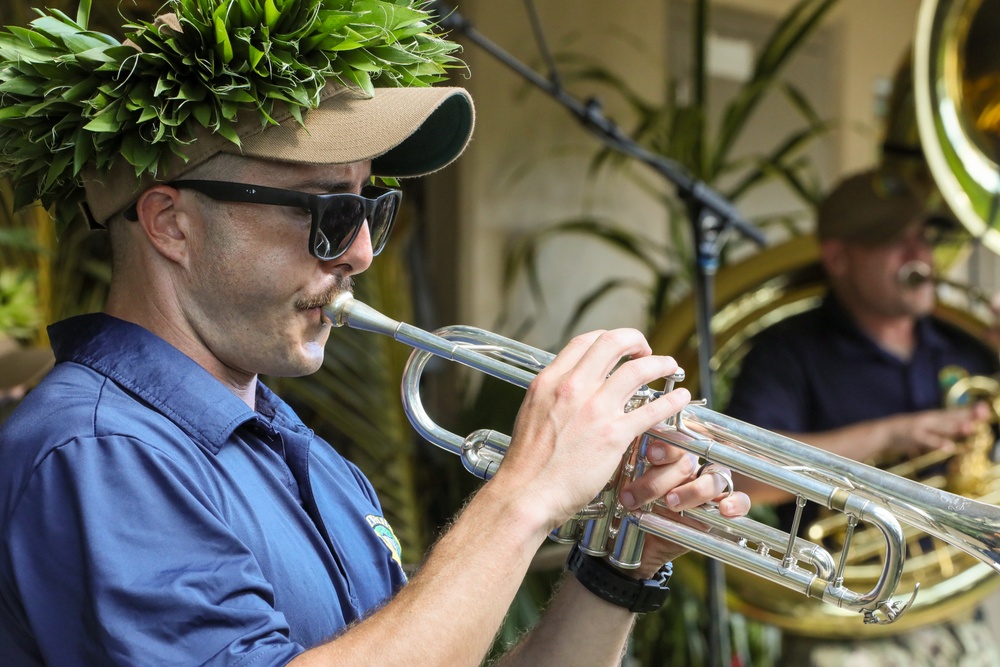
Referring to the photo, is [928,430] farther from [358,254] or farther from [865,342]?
[358,254]

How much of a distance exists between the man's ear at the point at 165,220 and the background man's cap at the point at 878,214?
215 centimetres

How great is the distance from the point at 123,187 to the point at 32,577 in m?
0.48

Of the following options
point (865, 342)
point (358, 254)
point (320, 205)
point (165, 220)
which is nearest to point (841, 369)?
point (865, 342)

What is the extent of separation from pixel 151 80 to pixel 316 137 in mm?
199

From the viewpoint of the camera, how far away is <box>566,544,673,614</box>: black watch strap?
158 centimetres

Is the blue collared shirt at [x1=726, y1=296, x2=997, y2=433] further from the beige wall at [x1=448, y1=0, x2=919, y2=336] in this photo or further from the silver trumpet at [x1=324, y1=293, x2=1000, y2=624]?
the silver trumpet at [x1=324, y1=293, x2=1000, y2=624]

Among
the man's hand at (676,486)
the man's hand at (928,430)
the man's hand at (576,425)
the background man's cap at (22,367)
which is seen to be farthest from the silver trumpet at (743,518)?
the man's hand at (928,430)

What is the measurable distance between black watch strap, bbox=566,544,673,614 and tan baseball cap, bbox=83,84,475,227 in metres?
0.63

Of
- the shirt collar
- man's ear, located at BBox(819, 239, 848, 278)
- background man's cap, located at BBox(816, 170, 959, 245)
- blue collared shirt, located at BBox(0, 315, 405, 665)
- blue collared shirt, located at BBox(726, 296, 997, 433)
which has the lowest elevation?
blue collared shirt, located at BBox(0, 315, 405, 665)

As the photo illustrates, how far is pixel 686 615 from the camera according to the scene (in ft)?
12.0

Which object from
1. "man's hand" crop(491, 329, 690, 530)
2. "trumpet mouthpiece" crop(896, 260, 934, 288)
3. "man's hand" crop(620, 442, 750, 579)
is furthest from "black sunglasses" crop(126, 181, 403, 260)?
"trumpet mouthpiece" crop(896, 260, 934, 288)

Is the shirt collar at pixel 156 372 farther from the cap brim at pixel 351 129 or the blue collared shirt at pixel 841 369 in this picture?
the blue collared shirt at pixel 841 369

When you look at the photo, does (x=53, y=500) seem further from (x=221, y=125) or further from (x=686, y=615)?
(x=686, y=615)

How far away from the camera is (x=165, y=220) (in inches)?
54.6
